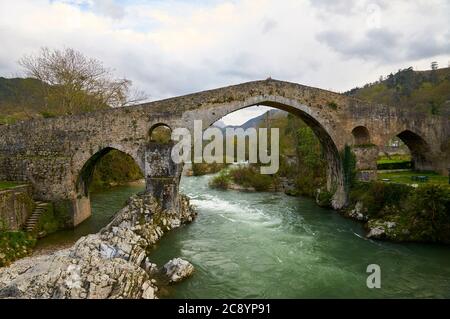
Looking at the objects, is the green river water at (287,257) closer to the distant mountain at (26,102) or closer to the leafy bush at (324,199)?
the leafy bush at (324,199)

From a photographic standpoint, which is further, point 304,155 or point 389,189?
point 304,155

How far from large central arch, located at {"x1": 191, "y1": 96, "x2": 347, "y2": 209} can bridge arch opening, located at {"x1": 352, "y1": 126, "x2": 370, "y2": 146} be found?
154 cm

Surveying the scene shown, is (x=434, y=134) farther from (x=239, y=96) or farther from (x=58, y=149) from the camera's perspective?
(x=58, y=149)

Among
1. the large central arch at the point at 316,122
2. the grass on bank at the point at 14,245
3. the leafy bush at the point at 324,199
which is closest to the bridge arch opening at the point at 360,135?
the large central arch at the point at 316,122

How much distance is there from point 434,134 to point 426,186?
10014 millimetres

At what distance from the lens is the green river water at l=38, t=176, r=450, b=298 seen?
8719mm

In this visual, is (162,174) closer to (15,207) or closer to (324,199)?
(15,207)

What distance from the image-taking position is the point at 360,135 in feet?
61.6

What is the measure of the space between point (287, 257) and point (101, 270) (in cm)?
→ 588

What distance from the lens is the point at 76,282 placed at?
765cm

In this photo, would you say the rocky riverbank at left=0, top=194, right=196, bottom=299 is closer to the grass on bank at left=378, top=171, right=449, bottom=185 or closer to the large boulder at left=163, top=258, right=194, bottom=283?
the large boulder at left=163, top=258, right=194, bottom=283

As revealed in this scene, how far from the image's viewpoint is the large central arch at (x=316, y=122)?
15.8m

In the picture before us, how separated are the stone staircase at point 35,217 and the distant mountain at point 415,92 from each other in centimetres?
3077
